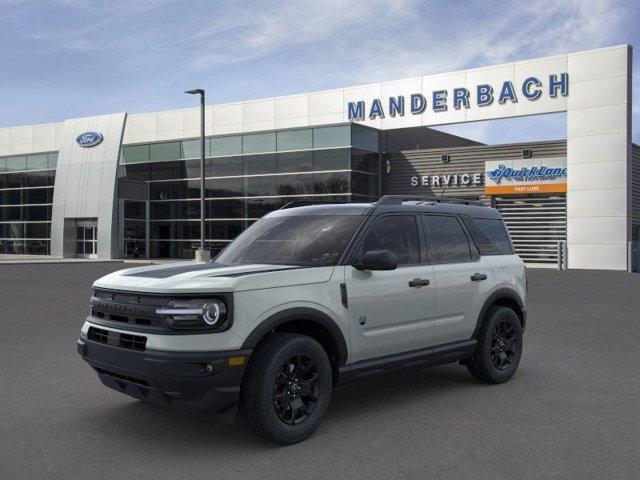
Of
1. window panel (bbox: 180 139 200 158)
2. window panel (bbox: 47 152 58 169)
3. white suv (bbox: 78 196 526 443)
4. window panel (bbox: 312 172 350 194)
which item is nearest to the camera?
white suv (bbox: 78 196 526 443)

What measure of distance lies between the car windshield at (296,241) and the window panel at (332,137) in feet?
84.8

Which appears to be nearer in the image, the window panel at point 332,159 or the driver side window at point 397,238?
the driver side window at point 397,238

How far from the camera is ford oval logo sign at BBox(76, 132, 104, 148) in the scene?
132ft

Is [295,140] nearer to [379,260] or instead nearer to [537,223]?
[537,223]

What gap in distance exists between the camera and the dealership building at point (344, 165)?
27.6 metres

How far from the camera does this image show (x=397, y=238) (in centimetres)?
592

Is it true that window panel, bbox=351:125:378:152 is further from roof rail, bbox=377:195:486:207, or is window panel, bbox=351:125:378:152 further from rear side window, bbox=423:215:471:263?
rear side window, bbox=423:215:471:263

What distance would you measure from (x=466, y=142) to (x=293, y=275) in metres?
38.9

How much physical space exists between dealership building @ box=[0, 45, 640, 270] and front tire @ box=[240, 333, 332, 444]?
15.9 m

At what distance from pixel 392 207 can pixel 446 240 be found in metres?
0.78

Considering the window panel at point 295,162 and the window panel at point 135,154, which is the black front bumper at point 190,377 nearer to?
the window panel at point 295,162

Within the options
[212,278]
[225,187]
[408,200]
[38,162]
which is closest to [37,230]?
[38,162]

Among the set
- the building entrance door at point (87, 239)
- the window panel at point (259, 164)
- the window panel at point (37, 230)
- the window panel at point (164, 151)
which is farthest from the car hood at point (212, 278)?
the window panel at point (37, 230)

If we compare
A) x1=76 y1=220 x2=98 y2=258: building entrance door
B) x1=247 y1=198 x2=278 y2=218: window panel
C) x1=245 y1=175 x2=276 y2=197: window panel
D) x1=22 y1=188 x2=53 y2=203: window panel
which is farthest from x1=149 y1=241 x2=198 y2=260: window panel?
x1=22 y1=188 x2=53 y2=203: window panel
